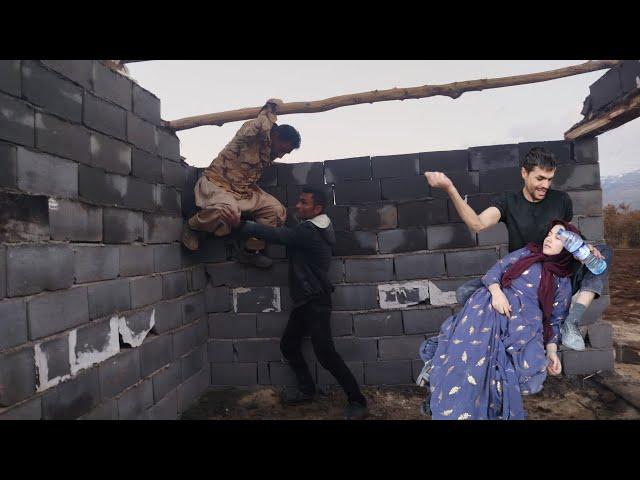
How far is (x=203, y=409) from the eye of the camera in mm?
3584

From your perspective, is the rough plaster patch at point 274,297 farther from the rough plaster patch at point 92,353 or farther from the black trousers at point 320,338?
the rough plaster patch at point 92,353

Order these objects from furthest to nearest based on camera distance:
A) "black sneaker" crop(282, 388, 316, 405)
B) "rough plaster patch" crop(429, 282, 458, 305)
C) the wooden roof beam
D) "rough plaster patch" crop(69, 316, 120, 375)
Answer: "rough plaster patch" crop(429, 282, 458, 305) < "black sneaker" crop(282, 388, 316, 405) < the wooden roof beam < "rough plaster patch" crop(69, 316, 120, 375)

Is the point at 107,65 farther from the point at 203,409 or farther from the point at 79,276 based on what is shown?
the point at 203,409

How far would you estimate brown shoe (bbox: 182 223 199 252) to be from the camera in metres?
3.61

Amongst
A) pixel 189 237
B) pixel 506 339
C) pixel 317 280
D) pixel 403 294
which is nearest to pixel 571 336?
pixel 506 339

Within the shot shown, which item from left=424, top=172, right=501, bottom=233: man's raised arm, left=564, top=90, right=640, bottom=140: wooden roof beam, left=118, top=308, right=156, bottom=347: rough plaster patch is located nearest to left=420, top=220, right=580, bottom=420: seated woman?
left=424, top=172, right=501, bottom=233: man's raised arm

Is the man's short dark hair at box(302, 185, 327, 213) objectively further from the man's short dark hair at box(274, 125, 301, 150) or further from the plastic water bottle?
the plastic water bottle

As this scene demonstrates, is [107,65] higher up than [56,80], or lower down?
higher up

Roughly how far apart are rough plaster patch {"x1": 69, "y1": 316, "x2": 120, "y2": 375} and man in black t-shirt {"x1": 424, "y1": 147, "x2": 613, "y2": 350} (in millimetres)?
2136

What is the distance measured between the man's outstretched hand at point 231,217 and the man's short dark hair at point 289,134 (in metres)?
0.77

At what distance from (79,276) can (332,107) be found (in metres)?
2.25

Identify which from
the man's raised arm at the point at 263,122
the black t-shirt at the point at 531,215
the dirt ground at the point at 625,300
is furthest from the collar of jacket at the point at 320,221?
the dirt ground at the point at 625,300

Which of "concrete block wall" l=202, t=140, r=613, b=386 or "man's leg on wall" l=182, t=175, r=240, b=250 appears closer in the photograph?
"man's leg on wall" l=182, t=175, r=240, b=250
